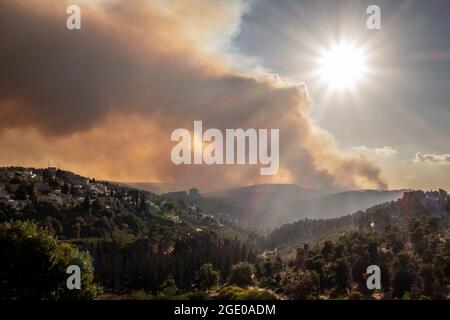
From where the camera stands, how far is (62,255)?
9200 centimetres

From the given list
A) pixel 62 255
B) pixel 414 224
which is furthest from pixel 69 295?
pixel 414 224

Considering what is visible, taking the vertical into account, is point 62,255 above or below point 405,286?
above

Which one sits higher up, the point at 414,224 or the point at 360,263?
the point at 414,224

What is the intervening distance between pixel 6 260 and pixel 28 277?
17.8 feet

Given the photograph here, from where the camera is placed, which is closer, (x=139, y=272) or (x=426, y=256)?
(x=426, y=256)
